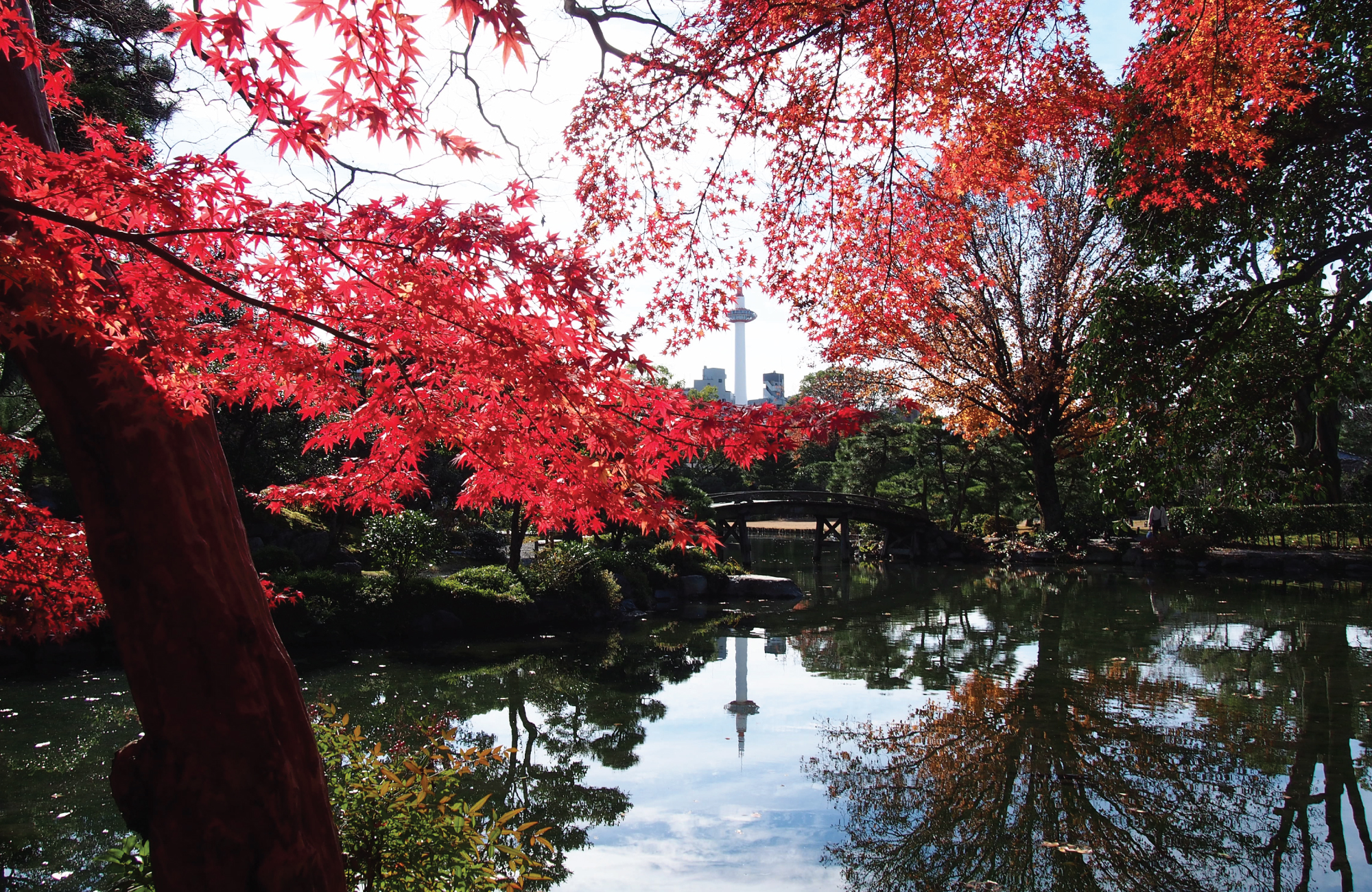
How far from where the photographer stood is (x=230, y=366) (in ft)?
9.27

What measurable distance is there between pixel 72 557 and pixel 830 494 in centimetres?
1884

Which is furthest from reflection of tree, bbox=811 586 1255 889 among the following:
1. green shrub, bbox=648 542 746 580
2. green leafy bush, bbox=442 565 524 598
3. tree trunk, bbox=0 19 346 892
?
green shrub, bbox=648 542 746 580

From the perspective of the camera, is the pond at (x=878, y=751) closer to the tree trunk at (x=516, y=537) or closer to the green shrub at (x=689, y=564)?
the tree trunk at (x=516, y=537)

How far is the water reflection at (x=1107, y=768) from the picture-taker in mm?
4121

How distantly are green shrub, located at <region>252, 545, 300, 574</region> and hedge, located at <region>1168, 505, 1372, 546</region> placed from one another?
56.9ft

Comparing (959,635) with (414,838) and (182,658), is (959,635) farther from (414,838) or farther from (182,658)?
(182,658)

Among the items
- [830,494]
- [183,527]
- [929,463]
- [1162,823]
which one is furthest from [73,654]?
[929,463]

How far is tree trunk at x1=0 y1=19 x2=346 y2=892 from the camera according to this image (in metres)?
2.05

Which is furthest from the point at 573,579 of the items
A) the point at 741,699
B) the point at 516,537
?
the point at 741,699

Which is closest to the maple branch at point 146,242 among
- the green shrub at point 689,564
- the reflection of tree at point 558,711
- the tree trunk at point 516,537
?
the reflection of tree at point 558,711

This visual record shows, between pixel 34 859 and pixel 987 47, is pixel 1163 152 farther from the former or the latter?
pixel 34 859

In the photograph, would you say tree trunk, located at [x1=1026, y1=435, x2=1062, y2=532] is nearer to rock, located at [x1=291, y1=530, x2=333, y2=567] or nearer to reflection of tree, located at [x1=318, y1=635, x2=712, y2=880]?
reflection of tree, located at [x1=318, y1=635, x2=712, y2=880]

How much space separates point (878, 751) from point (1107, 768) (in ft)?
5.18

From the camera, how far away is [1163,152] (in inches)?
259
